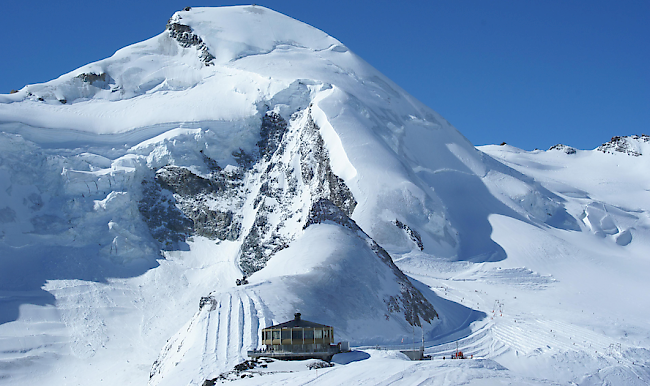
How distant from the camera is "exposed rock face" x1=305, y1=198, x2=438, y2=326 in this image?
50.1 m

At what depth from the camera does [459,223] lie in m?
79.1

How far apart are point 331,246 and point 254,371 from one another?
64.4 ft

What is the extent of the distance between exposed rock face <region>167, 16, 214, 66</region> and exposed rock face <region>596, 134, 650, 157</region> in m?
67.6

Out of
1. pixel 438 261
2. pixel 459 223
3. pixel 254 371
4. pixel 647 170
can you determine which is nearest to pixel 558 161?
pixel 647 170

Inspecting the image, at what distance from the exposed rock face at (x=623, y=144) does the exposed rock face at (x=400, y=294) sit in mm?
77771

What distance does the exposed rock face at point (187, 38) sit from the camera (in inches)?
3777

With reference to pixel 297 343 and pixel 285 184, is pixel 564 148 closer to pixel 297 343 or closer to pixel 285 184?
pixel 285 184

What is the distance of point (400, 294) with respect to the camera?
51781 mm

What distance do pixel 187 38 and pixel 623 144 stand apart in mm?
71507

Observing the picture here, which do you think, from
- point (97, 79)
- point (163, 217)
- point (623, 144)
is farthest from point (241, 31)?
point (623, 144)

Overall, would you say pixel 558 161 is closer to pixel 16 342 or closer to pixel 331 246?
pixel 331 246

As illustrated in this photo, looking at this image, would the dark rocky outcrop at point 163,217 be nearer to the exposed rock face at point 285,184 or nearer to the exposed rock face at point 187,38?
the exposed rock face at point 285,184

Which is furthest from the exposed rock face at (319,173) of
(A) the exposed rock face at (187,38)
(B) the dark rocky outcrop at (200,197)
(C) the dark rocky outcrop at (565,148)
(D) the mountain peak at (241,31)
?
(C) the dark rocky outcrop at (565,148)

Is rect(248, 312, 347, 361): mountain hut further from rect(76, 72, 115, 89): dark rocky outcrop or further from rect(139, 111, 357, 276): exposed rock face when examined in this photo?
rect(76, 72, 115, 89): dark rocky outcrop
